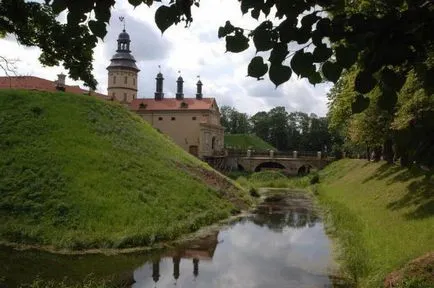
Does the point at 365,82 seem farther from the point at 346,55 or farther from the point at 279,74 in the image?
the point at 279,74

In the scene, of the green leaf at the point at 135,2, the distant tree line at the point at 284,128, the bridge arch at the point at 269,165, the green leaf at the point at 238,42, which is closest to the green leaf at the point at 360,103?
the green leaf at the point at 238,42

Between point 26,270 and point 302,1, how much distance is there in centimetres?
1383

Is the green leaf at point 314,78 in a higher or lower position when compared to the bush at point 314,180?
lower

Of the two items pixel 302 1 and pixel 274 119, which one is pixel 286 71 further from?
pixel 274 119

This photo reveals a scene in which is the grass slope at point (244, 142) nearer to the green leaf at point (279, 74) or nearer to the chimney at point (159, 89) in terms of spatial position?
the chimney at point (159, 89)

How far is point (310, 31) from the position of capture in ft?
7.80

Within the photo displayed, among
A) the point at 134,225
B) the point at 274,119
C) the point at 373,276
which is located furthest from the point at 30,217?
the point at 274,119

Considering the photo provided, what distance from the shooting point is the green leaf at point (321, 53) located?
2.38 metres

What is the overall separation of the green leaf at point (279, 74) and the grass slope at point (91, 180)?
52.2ft

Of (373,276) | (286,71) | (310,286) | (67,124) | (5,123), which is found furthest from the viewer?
(67,124)

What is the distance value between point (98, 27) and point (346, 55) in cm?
135

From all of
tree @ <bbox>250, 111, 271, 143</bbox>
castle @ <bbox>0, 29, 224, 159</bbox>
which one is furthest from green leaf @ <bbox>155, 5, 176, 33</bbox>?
tree @ <bbox>250, 111, 271, 143</bbox>

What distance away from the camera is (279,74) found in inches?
91.7

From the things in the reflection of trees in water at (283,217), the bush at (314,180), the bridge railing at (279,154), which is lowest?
the reflection of trees in water at (283,217)
